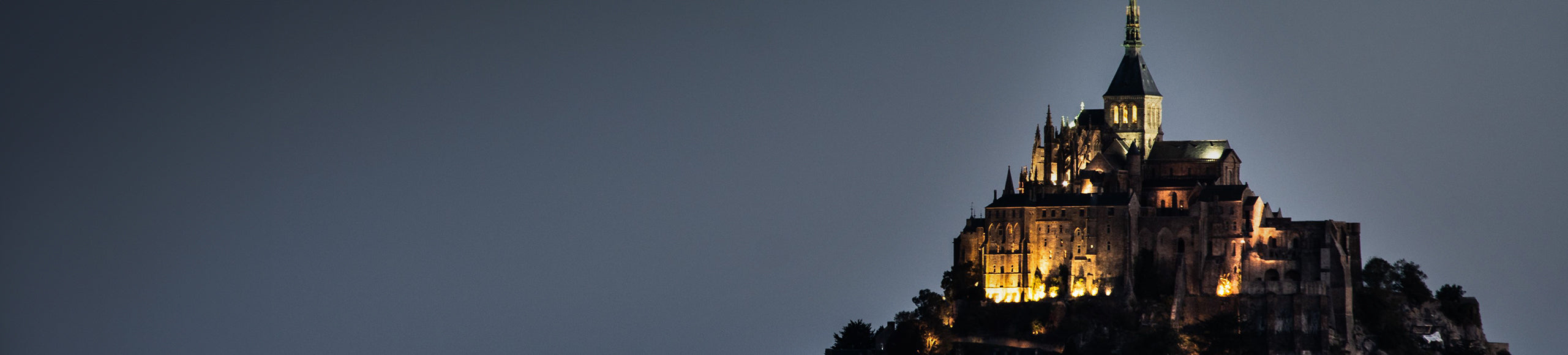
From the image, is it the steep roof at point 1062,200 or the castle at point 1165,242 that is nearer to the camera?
the castle at point 1165,242

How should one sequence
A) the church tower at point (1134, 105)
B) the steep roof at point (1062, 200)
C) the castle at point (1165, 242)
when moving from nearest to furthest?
the castle at point (1165, 242)
the steep roof at point (1062, 200)
the church tower at point (1134, 105)

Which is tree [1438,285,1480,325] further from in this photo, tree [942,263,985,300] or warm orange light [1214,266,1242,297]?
tree [942,263,985,300]

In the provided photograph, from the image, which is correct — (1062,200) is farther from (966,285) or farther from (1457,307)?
(1457,307)

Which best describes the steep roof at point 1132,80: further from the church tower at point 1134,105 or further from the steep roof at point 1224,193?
the steep roof at point 1224,193

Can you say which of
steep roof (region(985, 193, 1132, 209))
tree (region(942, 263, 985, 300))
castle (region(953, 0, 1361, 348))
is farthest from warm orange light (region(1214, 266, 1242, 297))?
tree (region(942, 263, 985, 300))

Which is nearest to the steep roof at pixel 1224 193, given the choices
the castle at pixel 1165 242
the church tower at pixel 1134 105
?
the castle at pixel 1165 242

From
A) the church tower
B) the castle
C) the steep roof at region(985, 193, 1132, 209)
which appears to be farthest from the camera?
the church tower

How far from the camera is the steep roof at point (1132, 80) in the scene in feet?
431

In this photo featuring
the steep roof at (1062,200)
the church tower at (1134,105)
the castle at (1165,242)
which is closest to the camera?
the castle at (1165,242)

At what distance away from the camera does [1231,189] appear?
119m

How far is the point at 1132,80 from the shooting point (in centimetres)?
13212

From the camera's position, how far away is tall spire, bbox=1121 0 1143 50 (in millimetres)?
134875

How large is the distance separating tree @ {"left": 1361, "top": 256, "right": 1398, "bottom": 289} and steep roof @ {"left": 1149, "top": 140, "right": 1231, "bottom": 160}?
28.3ft

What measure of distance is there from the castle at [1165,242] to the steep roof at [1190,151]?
0.07 metres
